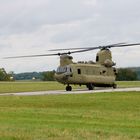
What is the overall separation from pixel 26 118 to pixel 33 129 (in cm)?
474

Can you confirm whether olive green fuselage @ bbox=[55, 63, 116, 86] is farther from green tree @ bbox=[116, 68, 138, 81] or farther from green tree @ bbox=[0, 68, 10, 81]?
green tree @ bbox=[0, 68, 10, 81]

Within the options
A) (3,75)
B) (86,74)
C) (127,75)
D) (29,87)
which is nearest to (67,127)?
(86,74)

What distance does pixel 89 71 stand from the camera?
201ft

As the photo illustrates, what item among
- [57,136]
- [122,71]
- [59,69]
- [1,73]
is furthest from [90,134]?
[1,73]

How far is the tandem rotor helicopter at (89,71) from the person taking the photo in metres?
59.1

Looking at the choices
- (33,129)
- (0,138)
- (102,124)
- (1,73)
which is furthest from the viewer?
(1,73)

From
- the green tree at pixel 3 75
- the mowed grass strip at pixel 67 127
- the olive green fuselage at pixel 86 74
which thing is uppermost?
the green tree at pixel 3 75

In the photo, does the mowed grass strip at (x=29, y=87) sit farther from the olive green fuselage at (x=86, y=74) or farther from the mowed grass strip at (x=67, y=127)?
the mowed grass strip at (x=67, y=127)

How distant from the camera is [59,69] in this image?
59344mm

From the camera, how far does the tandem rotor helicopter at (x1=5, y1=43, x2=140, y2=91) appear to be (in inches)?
2325

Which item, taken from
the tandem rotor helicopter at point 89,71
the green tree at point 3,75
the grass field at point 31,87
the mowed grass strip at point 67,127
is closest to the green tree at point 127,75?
the green tree at point 3,75

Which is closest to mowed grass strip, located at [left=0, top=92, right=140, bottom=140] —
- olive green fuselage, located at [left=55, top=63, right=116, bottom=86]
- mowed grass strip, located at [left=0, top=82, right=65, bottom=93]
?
olive green fuselage, located at [left=55, top=63, right=116, bottom=86]

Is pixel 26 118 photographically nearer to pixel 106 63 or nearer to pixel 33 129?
pixel 33 129

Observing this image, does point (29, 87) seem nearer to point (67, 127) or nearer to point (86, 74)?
point (86, 74)
